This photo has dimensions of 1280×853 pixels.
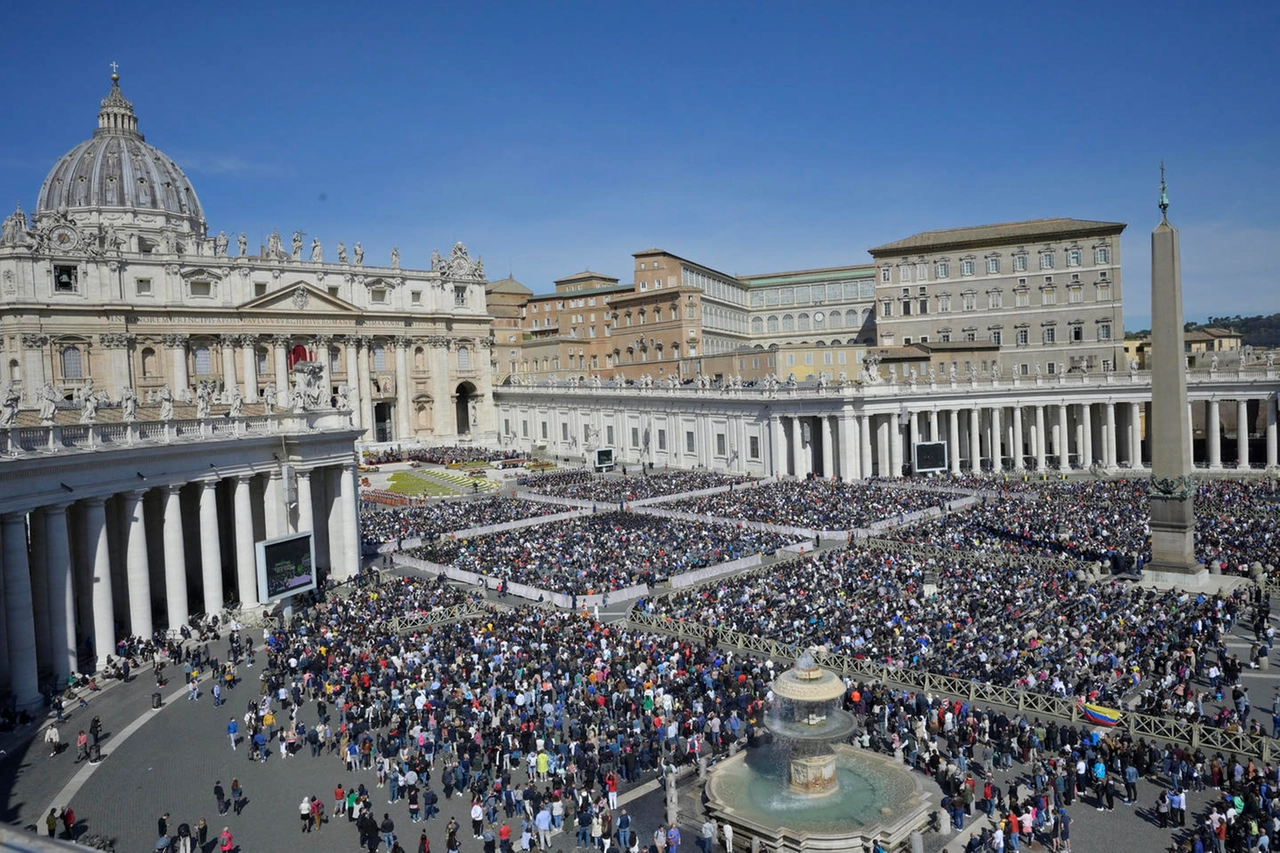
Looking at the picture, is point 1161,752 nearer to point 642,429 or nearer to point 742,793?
point 742,793

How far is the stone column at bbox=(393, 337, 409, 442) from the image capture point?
3693 inches

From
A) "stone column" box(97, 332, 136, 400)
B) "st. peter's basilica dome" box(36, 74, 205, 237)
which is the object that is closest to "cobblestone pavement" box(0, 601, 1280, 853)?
"stone column" box(97, 332, 136, 400)

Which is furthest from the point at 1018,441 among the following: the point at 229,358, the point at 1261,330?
the point at 1261,330

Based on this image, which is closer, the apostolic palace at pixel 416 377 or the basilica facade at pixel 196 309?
the apostolic palace at pixel 416 377

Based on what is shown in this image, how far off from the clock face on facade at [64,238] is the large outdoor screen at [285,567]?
189ft

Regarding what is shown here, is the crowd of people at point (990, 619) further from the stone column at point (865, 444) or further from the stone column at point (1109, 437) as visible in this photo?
the stone column at point (1109, 437)

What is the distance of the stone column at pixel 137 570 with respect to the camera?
30719 millimetres

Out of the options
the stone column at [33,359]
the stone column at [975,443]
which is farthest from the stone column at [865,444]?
the stone column at [33,359]

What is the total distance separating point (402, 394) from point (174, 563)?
62.8 m

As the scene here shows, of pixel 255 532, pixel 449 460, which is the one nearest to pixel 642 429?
pixel 449 460

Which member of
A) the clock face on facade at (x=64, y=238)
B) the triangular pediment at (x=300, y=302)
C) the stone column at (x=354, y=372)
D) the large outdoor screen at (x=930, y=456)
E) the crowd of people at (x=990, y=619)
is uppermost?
the clock face on facade at (x=64, y=238)

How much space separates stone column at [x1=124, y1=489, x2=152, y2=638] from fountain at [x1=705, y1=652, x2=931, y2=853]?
820 inches

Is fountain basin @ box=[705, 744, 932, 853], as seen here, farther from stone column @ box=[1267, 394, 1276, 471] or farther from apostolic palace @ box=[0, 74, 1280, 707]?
stone column @ box=[1267, 394, 1276, 471]

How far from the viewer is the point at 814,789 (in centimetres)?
1875
